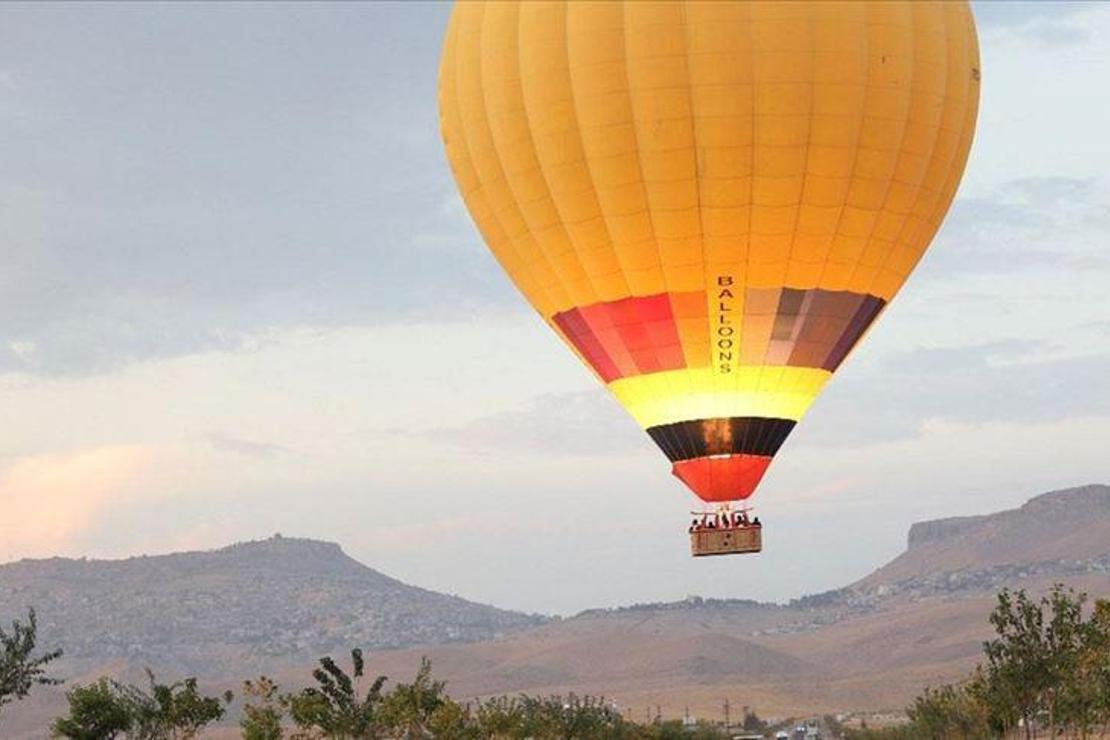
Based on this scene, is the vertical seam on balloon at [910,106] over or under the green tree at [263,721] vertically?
over

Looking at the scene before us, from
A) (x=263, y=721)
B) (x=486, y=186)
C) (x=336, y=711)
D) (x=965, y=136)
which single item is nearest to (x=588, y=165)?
(x=486, y=186)

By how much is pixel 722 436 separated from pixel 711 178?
6601 mm

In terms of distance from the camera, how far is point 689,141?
4156cm

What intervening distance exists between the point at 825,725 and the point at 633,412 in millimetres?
125199

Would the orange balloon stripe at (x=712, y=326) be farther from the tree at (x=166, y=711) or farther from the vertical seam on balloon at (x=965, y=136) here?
the tree at (x=166, y=711)

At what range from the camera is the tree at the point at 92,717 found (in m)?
52.4

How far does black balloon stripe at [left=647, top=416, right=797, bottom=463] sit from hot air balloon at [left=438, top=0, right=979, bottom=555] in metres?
0.06

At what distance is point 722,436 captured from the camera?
44.4 m

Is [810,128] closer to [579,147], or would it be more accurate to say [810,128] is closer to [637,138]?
[637,138]

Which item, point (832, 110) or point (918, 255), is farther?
point (918, 255)

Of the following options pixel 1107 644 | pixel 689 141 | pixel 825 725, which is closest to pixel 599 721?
pixel 1107 644

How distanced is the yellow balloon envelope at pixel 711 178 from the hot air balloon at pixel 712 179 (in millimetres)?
52

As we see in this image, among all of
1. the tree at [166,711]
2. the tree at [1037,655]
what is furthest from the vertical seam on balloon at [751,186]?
the tree at [1037,655]

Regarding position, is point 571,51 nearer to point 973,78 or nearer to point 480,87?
point 480,87
